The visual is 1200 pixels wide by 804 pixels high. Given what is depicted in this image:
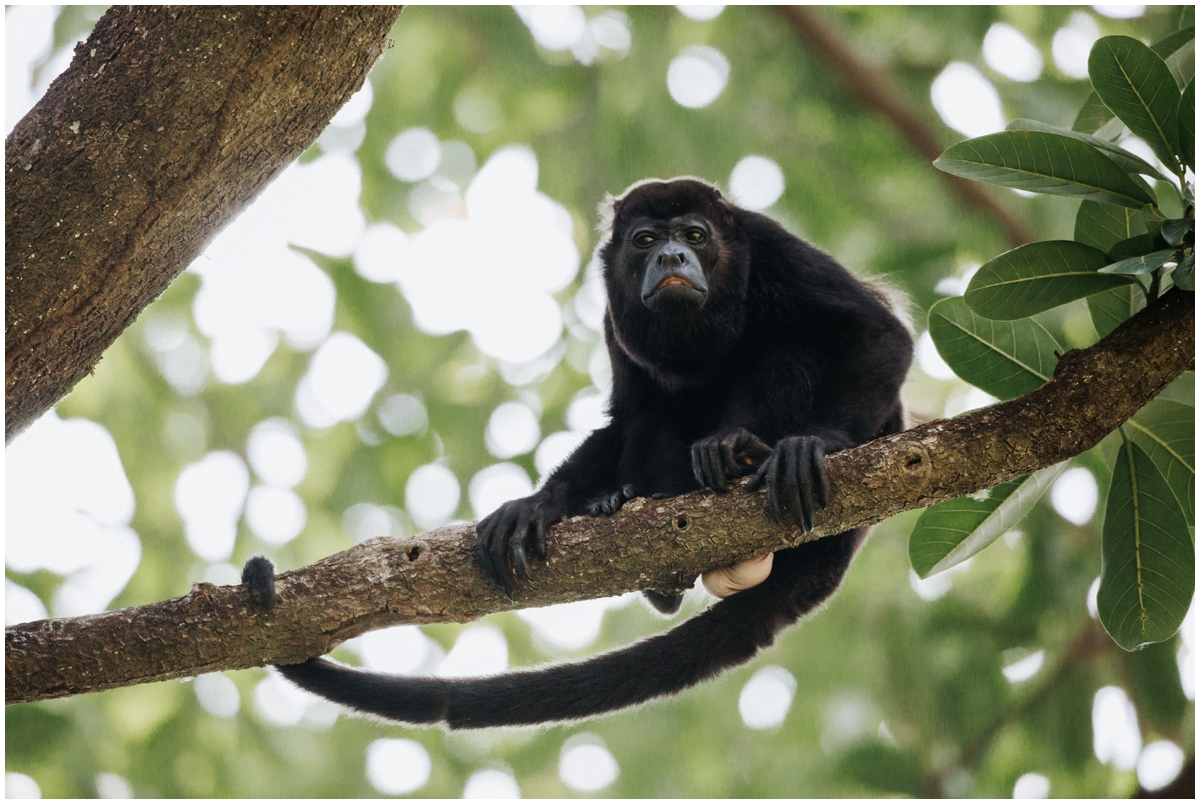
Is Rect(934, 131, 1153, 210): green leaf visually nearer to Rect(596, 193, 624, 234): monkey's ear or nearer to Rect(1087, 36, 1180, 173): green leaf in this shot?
Rect(1087, 36, 1180, 173): green leaf

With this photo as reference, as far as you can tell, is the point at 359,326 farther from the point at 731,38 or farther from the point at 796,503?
the point at 796,503

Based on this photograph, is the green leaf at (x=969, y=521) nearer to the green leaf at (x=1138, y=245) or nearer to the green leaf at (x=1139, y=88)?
the green leaf at (x=1138, y=245)

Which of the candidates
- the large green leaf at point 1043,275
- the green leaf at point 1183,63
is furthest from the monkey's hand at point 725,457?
the green leaf at point 1183,63

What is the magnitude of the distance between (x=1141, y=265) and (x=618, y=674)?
143 cm

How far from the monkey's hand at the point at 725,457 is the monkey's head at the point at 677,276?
612 mm

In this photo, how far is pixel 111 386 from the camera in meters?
4.45

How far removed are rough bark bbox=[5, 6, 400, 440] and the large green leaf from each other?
3.93ft


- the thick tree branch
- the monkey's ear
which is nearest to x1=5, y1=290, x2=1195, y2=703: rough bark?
the monkey's ear

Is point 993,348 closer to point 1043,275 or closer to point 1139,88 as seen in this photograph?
point 1043,275

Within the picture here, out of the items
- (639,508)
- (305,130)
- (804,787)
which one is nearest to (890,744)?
(804,787)

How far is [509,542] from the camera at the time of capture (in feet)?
6.81

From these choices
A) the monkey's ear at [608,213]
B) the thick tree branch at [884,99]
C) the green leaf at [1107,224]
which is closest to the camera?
the green leaf at [1107,224]

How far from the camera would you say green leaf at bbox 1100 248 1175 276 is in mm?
1646

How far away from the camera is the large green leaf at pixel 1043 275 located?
5.95 ft
